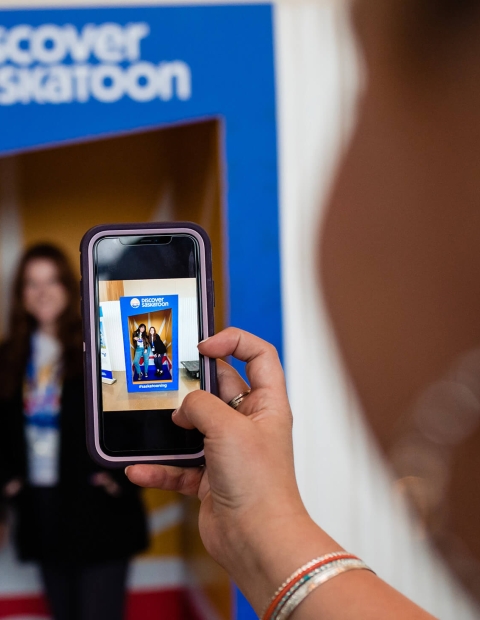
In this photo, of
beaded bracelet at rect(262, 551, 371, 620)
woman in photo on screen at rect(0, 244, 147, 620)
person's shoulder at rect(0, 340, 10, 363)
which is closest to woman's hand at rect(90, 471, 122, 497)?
woman in photo on screen at rect(0, 244, 147, 620)

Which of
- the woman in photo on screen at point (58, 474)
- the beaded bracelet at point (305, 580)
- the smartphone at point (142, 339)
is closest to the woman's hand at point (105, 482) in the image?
the woman in photo on screen at point (58, 474)

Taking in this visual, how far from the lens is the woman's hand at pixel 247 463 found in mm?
604

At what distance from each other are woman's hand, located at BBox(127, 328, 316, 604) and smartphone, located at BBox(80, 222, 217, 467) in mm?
51

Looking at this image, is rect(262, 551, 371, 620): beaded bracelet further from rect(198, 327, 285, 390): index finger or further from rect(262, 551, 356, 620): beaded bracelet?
rect(198, 327, 285, 390): index finger

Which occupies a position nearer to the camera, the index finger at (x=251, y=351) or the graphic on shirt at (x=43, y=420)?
the index finger at (x=251, y=351)

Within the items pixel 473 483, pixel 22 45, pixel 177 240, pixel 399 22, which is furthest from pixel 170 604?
pixel 399 22

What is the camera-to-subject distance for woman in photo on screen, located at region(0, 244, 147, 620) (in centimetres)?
151

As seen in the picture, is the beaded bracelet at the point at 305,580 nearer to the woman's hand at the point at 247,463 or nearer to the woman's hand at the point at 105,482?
the woman's hand at the point at 247,463

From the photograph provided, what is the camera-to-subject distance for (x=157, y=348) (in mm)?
751

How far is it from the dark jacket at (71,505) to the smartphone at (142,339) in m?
0.80

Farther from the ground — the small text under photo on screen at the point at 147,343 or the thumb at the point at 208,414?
the small text under photo on screen at the point at 147,343

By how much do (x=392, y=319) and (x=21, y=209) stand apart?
3.60ft

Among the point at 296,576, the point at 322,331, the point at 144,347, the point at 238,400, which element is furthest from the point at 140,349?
the point at 322,331

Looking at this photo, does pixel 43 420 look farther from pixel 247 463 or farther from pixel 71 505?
pixel 247 463
